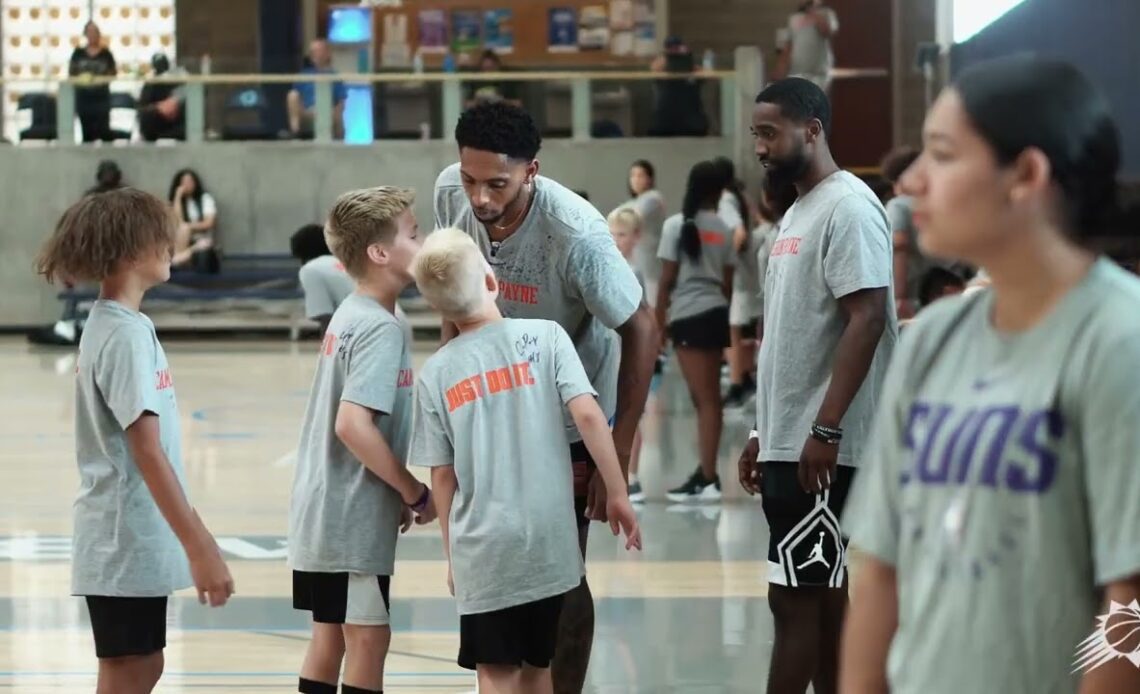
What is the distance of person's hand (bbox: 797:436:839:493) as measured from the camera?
12.8ft

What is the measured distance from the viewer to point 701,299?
901 cm

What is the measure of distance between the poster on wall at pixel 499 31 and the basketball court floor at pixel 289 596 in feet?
48.1

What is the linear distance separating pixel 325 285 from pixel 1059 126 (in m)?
5.30

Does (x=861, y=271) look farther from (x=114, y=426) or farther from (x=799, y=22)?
(x=799, y=22)

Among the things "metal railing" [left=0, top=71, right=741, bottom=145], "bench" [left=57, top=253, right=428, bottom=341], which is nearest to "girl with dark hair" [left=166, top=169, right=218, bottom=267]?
"bench" [left=57, top=253, right=428, bottom=341]

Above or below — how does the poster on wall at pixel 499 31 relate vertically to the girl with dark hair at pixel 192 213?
above

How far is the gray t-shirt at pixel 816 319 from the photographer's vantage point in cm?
399

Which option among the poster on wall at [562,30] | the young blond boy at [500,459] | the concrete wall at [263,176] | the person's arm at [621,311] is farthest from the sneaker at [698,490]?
the poster on wall at [562,30]

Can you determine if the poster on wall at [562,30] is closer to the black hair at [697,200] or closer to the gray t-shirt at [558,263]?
the black hair at [697,200]

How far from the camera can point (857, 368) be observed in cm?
391

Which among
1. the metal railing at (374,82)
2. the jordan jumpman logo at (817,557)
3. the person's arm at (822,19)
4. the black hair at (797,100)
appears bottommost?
the jordan jumpman logo at (817,557)

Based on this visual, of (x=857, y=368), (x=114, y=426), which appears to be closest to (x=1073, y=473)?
(x=857, y=368)

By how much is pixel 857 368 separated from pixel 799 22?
55.1ft

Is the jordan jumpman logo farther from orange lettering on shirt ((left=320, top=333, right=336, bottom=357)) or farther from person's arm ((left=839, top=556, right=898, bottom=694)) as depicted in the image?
person's arm ((left=839, top=556, right=898, bottom=694))
